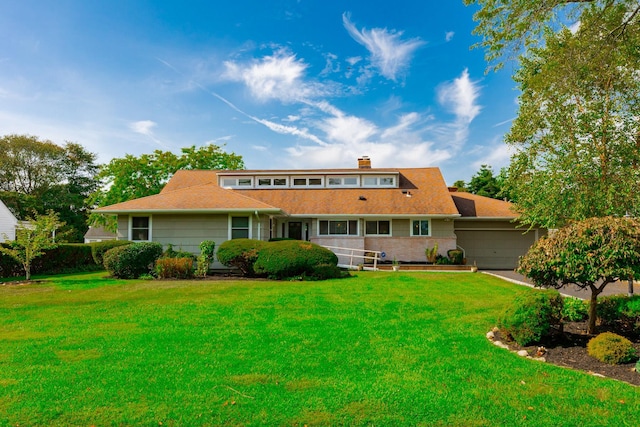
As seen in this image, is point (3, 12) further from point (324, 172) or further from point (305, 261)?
point (324, 172)

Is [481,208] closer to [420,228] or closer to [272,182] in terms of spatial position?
[420,228]

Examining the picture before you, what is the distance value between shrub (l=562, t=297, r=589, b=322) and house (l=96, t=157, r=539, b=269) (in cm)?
1256

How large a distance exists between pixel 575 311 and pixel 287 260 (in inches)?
379

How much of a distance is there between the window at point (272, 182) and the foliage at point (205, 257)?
9.33m

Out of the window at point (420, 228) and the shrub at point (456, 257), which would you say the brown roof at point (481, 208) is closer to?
the window at point (420, 228)

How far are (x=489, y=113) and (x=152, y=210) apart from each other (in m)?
16.9

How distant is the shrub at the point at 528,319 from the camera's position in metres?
5.88

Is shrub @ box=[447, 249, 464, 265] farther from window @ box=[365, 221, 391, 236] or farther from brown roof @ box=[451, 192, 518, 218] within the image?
window @ box=[365, 221, 391, 236]

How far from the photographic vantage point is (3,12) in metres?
11.5

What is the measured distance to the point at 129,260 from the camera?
578 inches

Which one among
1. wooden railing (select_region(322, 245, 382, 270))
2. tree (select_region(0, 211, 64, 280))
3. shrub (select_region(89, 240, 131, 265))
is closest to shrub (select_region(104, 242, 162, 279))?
shrub (select_region(89, 240, 131, 265))

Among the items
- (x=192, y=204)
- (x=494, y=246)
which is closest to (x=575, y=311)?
(x=192, y=204)

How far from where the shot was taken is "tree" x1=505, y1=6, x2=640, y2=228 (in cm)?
1298

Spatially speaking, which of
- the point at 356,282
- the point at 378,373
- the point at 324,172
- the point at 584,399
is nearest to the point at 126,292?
the point at 356,282
